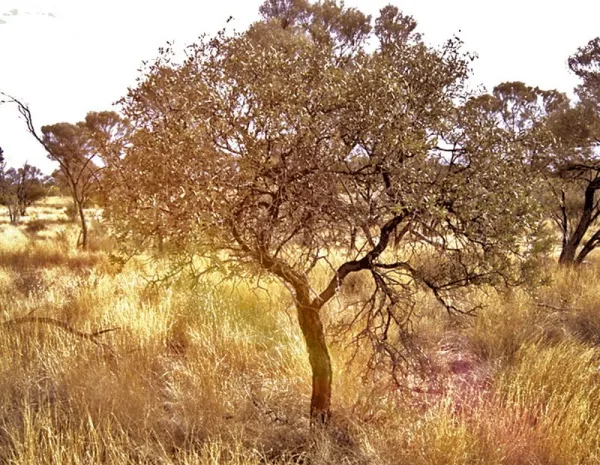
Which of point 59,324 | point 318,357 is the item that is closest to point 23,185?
point 59,324

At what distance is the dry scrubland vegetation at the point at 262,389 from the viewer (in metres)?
3.27

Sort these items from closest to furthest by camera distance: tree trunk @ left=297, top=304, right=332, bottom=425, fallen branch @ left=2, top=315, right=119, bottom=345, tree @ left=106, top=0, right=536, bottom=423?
tree @ left=106, top=0, right=536, bottom=423, tree trunk @ left=297, top=304, right=332, bottom=425, fallen branch @ left=2, top=315, right=119, bottom=345

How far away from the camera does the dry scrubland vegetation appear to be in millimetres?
3273

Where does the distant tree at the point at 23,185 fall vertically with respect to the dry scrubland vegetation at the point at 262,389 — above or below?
above

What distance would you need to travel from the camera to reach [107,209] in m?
3.09

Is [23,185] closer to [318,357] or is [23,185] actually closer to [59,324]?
[59,324]

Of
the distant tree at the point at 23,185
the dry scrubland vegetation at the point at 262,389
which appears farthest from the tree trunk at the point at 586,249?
the distant tree at the point at 23,185

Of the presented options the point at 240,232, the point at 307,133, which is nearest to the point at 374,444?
the point at 240,232

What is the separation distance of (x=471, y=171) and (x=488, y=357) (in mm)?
2977

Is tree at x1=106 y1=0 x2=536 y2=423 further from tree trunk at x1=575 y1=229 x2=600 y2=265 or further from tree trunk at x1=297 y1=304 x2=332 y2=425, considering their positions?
tree trunk at x1=575 y1=229 x2=600 y2=265

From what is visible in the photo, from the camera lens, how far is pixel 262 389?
4.31 meters

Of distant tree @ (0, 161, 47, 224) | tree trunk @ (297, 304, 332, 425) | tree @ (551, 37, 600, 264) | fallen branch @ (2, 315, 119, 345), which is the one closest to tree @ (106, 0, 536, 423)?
tree trunk @ (297, 304, 332, 425)

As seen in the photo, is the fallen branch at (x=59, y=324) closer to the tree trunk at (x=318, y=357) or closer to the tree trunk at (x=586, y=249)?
the tree trunk at (x=318, y=357)

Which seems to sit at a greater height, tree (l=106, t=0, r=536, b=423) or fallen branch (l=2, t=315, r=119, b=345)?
tree (l=106, t=0, r=536, b=423)
